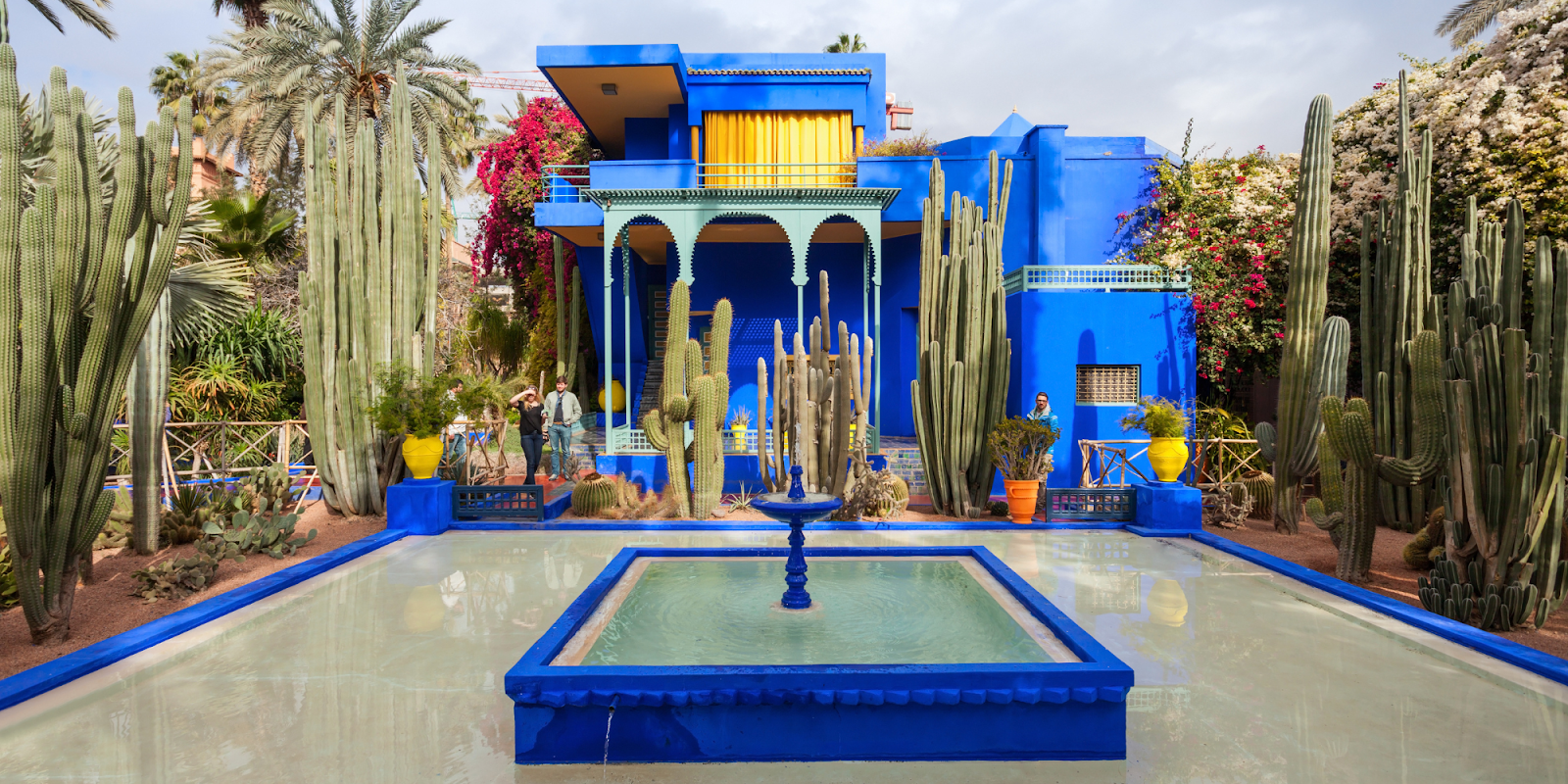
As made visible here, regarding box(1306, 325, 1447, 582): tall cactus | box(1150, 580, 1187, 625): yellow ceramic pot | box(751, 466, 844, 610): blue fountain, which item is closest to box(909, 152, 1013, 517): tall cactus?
box(1150, 580, 1187, 625): yellow ceramic pot

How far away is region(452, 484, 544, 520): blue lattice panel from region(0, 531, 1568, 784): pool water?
107 inches

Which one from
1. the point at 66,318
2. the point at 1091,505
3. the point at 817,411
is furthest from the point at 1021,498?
the point at 66,318

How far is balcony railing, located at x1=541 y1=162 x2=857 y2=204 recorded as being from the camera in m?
14.1

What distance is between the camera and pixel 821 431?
9.30 metres

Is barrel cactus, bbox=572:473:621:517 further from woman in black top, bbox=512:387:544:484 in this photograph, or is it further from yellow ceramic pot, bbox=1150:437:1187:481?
yellow ceramic pot, bbox=1150:437:1187:481

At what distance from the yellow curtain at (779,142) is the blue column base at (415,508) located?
863 centimetres

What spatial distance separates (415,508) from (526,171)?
33.1ft

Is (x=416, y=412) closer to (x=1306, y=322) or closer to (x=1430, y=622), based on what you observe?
(x=1430, y=622)

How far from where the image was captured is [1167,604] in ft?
19.6

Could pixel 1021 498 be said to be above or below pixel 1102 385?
below

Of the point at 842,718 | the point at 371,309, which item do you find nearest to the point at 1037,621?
the point at 842,718

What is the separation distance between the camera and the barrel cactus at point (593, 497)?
992 centimetres

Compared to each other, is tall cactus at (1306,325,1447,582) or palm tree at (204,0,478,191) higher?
palm tree at (204,0,478,191)

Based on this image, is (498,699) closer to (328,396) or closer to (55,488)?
(55,488)
